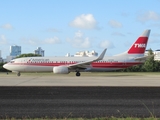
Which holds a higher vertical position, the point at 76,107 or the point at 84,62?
the point at 84,62

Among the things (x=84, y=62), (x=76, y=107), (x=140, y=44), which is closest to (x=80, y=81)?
(x=76, y=107)

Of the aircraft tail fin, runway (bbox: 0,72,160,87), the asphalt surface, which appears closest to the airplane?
the aircraft tail fin

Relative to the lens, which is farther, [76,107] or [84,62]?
[84,62]

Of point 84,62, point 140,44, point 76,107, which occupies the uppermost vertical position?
point 140,44

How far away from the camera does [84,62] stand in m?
47.5

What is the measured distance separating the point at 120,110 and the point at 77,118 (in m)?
2.36

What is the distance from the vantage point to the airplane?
47469mm

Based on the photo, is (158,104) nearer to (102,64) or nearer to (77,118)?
(77,118)

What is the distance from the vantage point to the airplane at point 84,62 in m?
47.5

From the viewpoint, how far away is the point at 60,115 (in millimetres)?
10875

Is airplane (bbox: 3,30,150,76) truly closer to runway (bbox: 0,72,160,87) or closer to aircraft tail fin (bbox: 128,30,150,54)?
aircraft tail fin (bbox: 128,30,150,54)

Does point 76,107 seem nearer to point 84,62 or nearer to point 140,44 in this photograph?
point 84,62

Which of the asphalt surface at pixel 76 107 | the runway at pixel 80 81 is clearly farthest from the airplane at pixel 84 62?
the asphalt surface at pixel 76 107

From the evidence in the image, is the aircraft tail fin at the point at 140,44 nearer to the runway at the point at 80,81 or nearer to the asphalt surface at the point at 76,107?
the runway at the point at 80,81
